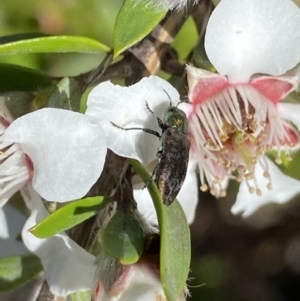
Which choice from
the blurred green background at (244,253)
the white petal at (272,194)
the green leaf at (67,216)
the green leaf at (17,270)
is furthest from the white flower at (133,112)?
the blurred green background at (244,253)

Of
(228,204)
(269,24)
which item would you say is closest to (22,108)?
→ (269,24)

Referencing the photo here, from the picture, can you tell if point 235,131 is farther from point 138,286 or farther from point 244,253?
point 244,253

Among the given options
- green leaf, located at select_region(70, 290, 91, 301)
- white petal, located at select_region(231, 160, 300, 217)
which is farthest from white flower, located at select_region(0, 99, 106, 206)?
white petal, located at select_region(231, 160, 300, 217)

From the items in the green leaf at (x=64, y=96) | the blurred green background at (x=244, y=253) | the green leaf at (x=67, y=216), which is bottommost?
the blurred green background at (x=244, y=253)

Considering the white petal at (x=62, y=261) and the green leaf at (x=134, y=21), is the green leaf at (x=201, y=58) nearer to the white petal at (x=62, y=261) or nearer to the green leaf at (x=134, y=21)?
the green leaf at (x=134, y=21)

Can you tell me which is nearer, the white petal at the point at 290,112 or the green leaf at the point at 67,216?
the green leaf at the point at 67,216

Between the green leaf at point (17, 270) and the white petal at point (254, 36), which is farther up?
the white petal at point (254, 36)

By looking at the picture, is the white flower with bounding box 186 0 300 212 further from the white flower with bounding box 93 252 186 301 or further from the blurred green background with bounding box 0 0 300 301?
the blurred green background with bounding box 0 0 300 301
